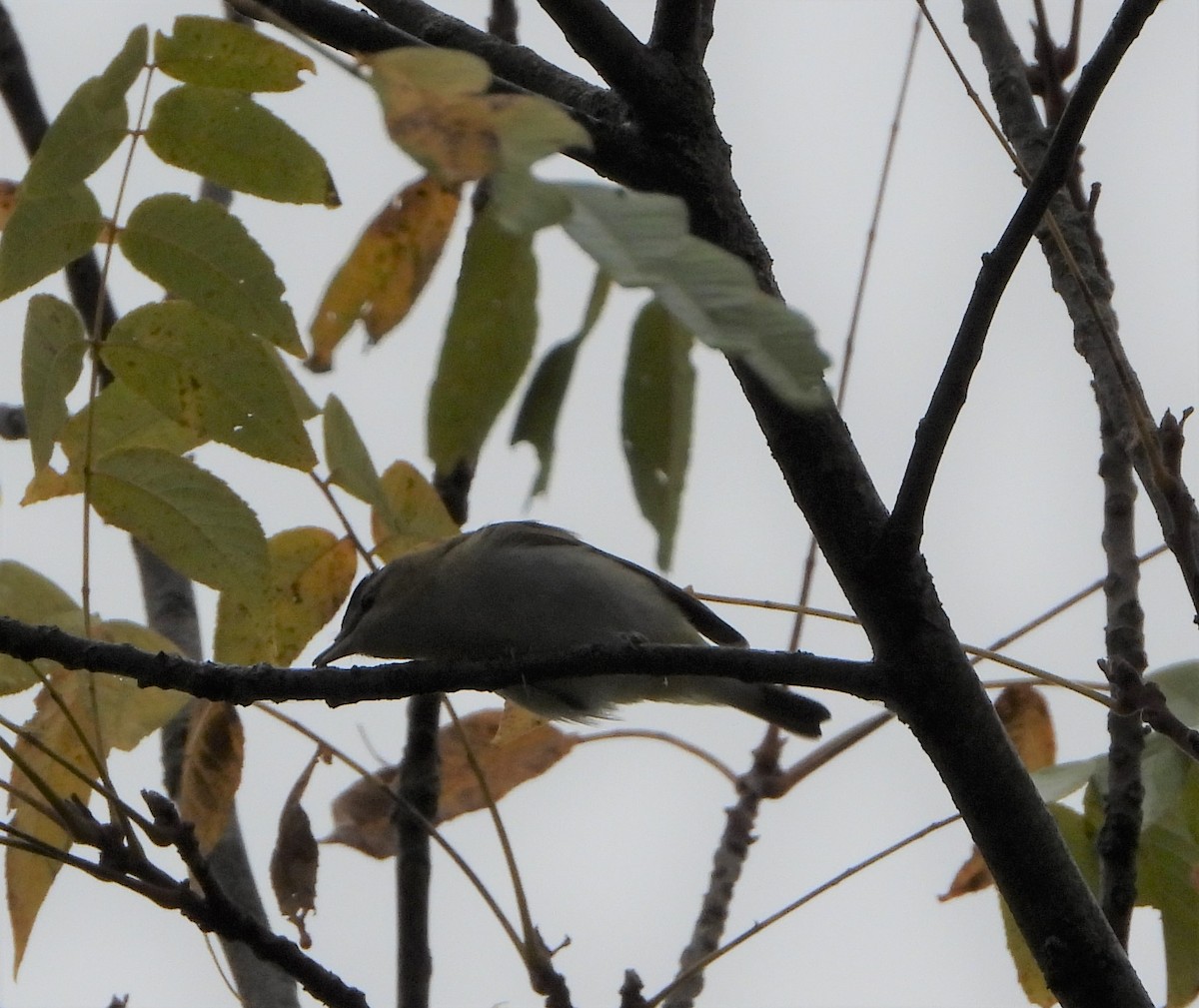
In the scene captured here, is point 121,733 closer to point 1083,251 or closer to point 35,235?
point 35,235

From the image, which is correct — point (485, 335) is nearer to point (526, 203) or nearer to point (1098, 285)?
point (526, 203)

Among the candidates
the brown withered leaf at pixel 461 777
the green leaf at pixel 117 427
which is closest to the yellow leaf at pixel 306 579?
the green leaf at pixel 117 427

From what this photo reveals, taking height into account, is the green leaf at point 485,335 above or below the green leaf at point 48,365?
below

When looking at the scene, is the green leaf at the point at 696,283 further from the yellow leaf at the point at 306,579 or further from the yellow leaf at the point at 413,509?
the yellow leaf at the point at 306,579

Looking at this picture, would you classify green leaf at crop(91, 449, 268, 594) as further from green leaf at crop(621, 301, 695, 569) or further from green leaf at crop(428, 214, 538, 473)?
green leaf at crop(621, 301, 695, 569)

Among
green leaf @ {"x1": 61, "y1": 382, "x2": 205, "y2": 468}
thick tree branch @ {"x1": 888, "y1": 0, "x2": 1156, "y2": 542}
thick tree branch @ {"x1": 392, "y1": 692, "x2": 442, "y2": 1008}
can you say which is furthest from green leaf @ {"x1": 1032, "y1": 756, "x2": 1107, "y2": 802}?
green leaf @ {"x1": 61, "y1": 382, "x2": 205, "y2": 468}

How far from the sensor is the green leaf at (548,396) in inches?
61.8

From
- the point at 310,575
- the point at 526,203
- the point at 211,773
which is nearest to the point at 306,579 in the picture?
the point at 310,575

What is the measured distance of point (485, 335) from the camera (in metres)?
1.67

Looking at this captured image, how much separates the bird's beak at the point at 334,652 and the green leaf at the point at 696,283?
10.4 ft

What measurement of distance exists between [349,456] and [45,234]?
705 mm

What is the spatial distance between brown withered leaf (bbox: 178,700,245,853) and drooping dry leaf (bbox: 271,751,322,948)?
130 millimetres

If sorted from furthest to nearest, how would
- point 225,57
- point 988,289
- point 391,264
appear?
point 391,264, point 225,57, point 988,289

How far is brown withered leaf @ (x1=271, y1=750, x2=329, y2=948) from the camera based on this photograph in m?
2.93
